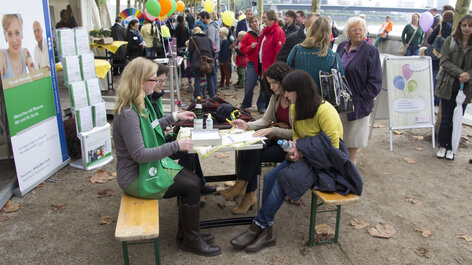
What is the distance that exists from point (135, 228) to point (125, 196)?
1.54ft

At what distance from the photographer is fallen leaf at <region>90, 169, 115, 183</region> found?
459cm

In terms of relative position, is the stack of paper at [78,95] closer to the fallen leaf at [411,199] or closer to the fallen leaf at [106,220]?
the fallen leaf at [106,220]

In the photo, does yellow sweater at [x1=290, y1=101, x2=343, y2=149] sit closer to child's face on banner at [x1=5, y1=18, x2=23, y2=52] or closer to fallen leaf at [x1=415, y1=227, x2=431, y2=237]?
fallen leaf at [x1=415, y1=227, x2=431, y2=237]

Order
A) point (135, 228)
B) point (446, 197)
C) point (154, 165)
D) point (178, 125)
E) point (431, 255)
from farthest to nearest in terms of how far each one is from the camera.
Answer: point (446, 197) < point (178, 125) < point (431, 255) < point (154, 165) < point (135, 228)

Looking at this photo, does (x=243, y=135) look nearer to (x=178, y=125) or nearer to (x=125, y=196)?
(x=178, y=125)

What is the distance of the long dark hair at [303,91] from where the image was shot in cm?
304

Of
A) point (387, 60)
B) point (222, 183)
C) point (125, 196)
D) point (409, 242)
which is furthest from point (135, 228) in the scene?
point (387, 60)

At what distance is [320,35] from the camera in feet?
13.2

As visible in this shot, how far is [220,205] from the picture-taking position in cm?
399

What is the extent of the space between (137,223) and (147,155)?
473mm

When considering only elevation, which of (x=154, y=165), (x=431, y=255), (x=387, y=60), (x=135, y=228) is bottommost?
(x=431, y=255)

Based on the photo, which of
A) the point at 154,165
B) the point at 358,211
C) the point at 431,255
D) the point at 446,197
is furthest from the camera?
the point at 446,197

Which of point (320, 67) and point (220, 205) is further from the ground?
point (320, 67)

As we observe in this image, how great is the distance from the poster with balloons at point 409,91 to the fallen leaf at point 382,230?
97.0 inches
